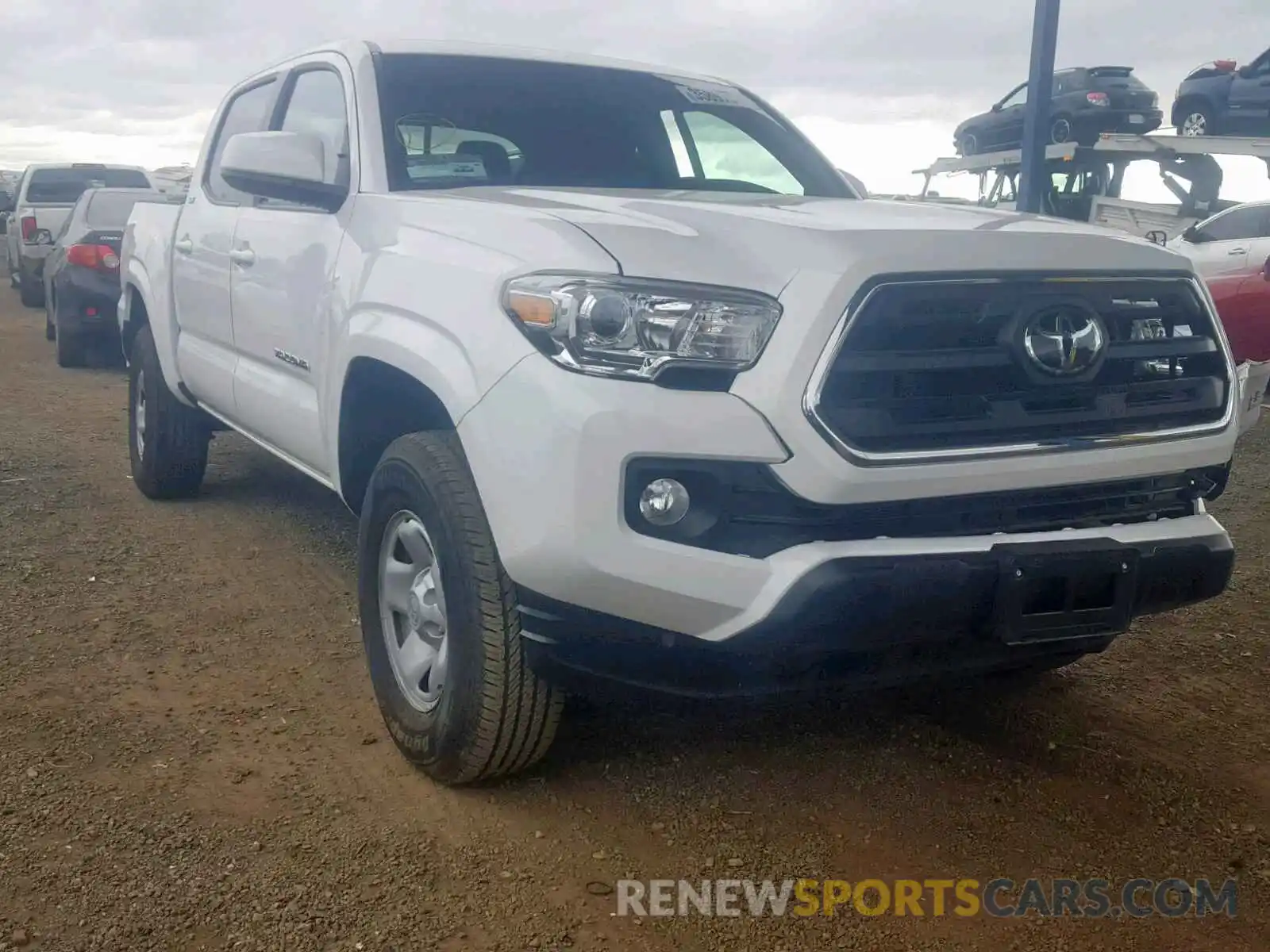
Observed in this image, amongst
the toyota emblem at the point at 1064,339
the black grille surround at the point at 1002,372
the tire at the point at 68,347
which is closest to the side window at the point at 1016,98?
the tire at the point at 68,347

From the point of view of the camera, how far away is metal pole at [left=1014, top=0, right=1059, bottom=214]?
10141 millimetres

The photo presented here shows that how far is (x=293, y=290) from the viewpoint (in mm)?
3883

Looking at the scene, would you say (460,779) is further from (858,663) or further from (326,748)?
(858,663)

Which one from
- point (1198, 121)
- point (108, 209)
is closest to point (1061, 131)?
point (1198, 121)

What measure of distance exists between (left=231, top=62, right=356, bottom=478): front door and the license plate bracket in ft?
6.49

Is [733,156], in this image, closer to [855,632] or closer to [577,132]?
[577,132]

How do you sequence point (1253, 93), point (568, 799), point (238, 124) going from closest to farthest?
1. point (568, 799)
2. point (238, 124)
3. point (1253, 93)

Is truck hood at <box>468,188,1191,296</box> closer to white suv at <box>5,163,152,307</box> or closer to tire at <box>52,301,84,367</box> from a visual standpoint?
tire at <box>52,301,84,367</box>

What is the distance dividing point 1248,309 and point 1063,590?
24.5 feet

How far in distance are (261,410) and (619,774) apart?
1924 millimetres

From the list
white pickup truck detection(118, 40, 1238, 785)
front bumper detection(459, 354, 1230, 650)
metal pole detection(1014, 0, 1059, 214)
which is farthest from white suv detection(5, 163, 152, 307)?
front bumper detection(459, 354, 1230, 650)

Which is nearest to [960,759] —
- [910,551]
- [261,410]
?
[910,551]

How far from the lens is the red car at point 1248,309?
27.2ft

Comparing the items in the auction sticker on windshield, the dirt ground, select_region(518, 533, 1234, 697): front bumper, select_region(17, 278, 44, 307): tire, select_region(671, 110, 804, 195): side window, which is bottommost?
select_region(17, 278, 44, 307): tire
